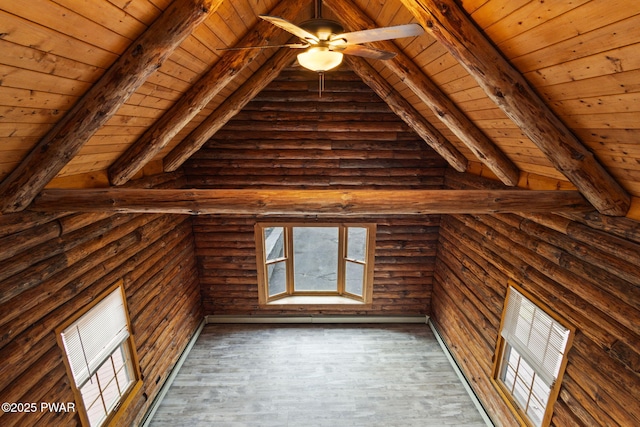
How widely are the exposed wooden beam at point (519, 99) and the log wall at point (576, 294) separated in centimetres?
38

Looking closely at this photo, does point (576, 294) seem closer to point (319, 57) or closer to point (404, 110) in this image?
point (404, 110)

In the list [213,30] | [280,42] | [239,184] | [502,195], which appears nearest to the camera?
[213,30]

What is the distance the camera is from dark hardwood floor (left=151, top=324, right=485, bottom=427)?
4.74 metres

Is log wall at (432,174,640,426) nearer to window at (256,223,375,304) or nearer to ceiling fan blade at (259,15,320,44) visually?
window at (256,223,375,304)

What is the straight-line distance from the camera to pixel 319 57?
2.48 metres

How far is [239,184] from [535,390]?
556 cm

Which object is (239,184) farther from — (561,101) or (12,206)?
(561,101)

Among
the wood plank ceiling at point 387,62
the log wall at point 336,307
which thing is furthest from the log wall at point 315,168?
the wood plank ceiling at point 387,62

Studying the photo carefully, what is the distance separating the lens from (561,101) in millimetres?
2572

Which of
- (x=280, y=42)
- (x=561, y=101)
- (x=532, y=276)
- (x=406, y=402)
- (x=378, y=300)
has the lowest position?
(x=406, y=402)

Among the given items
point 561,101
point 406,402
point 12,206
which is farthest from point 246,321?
point 561,101

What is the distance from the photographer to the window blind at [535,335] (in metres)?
3.51

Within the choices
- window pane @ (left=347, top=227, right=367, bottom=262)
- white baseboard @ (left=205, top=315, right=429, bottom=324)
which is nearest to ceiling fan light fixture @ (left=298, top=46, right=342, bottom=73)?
white baseboard @ (left=205, top=315, right=429, bottom=324)

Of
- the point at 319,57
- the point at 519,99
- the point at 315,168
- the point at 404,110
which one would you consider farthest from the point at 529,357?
the point at 315,168
